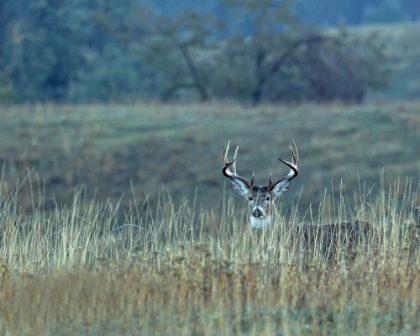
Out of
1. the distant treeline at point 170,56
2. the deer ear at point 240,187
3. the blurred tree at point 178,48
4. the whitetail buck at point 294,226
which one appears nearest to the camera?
the whitetail buck at point 294,226

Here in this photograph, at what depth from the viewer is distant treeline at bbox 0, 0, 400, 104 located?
40.7 metres

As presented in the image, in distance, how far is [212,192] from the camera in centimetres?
2333

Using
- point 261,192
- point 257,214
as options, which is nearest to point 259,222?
point 257,214

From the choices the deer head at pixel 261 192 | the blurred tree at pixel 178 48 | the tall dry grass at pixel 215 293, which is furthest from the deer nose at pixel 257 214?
the blurred tree at pixel 178 48

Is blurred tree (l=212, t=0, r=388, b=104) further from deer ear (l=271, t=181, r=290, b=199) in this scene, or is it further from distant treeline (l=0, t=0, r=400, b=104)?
deer ear (l=271, t=181, r=290, b=199)

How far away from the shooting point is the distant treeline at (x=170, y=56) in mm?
40688

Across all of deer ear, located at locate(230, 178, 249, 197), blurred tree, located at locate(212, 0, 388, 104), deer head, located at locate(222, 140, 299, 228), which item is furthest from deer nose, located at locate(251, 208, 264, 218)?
blurred tree, located at locate(212, 0, 388, 104)

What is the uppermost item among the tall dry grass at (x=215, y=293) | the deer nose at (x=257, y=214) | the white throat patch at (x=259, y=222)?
the deer nose at (x=257, y=214)

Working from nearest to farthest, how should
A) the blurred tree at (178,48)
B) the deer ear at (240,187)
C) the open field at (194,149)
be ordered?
1. the deer ear at (240,187)
2. the open field at (194,149)
3. the blurred tree at (178,48)

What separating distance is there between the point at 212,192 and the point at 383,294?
14642 millimetres

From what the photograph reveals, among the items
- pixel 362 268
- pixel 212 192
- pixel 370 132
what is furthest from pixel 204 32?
pixel 362 268

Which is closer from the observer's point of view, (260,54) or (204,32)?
(260,54)

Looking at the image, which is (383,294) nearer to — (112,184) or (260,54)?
(112,184)

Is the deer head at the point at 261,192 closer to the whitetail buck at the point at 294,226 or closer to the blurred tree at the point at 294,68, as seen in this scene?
the whitetail buck at the point at 294,226
